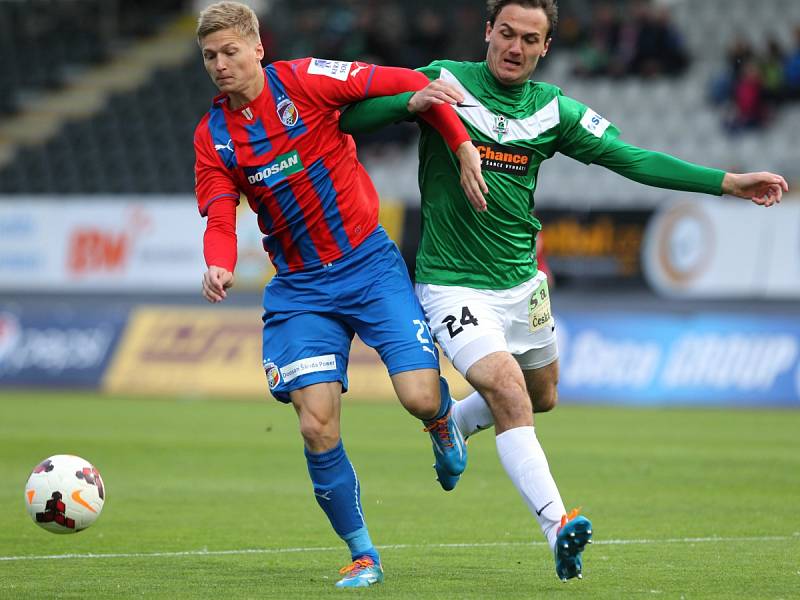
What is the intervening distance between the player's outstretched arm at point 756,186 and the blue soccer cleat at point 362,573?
2.44m

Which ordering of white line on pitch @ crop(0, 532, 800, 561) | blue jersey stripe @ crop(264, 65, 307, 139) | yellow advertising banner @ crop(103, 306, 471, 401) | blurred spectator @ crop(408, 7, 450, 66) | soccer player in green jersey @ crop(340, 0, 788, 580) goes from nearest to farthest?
1. soccer player in green jersey @ crop(340, 0, 788, 580)
2. blue jersey stripe @ crop(264, 65, 307, 139)
3. white line on pitch @ crop(0, 532, 800, 561)
4. yellow advertising banner @ crop(103, 306, 471, 401)
5. blurred spectator @ crop(408, 7, 450, 66)

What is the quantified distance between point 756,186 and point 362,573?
2.61 metres

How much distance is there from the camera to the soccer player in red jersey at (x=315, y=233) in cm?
700

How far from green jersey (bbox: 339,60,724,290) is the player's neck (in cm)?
45

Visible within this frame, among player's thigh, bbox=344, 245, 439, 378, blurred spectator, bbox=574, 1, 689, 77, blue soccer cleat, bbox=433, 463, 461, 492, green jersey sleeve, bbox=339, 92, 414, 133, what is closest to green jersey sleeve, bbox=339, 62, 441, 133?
green jersey sleeve, bbox=339, 92, 414, 133

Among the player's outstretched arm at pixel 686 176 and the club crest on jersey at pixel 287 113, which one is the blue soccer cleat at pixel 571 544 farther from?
the club crest on jersey at pixel 287 113

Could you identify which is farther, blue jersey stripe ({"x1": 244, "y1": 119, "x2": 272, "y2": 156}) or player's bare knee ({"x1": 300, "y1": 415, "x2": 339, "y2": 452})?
blue jersey stripe ({"x1": 244, "y1": 119, "x2": 272, "y2": 156})

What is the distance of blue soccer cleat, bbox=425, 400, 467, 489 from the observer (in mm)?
7570

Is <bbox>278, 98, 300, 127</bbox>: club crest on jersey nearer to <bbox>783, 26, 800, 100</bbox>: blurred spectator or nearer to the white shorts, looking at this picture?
the white shorts

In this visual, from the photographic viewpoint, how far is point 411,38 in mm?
25062

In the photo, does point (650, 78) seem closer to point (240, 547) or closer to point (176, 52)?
point (176, 52)

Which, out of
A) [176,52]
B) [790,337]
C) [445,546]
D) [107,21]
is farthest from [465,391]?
[107,21]

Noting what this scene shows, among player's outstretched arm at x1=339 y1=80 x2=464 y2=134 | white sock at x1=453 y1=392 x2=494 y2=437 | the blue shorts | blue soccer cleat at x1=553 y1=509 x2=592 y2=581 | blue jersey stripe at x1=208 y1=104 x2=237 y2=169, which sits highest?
player's outstretched arm at x1=339 y1=80 x2=464 y2=134

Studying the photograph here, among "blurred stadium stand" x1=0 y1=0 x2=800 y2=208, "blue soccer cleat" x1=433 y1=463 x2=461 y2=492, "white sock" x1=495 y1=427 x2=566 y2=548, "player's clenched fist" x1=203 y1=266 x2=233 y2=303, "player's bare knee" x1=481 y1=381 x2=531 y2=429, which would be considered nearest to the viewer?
"white sock" x1=495 y1=427 x2=566 y2=548
